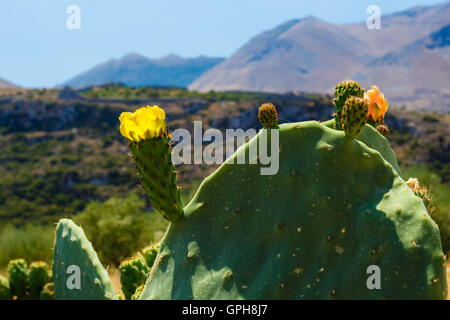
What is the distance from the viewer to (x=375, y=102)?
2.04 metres

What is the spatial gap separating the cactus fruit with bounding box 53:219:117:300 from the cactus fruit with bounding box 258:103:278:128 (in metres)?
0.92

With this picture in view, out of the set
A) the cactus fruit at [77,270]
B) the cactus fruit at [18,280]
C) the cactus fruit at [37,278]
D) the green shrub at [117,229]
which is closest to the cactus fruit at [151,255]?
the cactus fruit at [77,270]

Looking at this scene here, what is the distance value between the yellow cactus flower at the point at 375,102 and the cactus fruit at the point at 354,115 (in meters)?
0.43

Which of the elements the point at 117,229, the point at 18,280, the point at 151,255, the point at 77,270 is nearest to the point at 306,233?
the point at 77,270

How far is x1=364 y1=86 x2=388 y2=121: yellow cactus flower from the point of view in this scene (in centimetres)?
198

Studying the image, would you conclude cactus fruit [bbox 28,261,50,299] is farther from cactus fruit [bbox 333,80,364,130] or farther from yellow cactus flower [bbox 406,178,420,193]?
yellow cactus flower [bbox 406,178,420,193]

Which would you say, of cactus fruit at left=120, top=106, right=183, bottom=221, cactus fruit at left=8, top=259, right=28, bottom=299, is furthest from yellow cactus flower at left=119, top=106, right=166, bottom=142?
cactus fruit at left=8, top=259, right=28, bottom=299

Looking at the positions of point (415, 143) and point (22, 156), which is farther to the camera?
point (22, 156)

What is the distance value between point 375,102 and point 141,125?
1.04m

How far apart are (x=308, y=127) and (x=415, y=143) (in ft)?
113

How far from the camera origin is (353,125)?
1543 millimetres

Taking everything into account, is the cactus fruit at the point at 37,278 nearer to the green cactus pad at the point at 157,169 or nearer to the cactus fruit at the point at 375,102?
the green cactus pad at the point at 157,169
